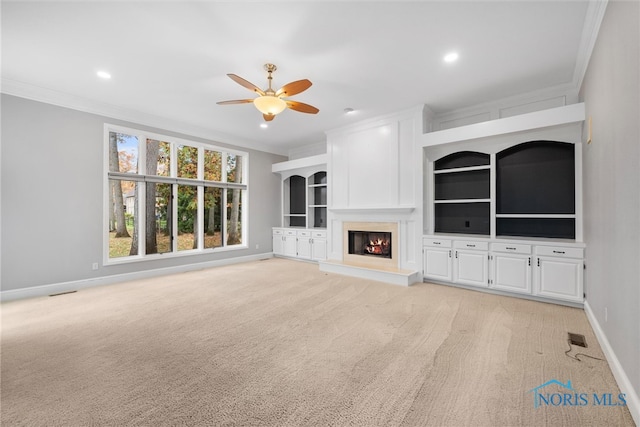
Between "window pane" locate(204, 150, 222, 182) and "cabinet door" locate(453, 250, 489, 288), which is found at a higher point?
"window pane" locate(204, 150, 222, 182)

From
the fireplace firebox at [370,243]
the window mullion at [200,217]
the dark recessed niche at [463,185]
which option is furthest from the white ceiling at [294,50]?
the fireplace firebox at [370,243]

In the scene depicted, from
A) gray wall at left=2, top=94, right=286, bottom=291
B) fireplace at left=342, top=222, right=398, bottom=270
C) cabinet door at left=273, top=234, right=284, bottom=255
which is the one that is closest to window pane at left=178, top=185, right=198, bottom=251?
gray wall at left=2, top=94, right=286, bottom=291

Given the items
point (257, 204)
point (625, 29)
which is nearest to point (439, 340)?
point (625, 29)

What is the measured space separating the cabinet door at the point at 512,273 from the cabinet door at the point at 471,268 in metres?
0.12

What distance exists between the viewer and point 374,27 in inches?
106

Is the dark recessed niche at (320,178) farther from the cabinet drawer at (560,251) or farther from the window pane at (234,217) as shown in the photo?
the cabinet drawer at (560,251)

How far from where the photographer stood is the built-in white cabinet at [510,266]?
343cm

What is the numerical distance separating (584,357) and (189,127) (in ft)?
22.2

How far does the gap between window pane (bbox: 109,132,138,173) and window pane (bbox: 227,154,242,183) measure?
6.40ft

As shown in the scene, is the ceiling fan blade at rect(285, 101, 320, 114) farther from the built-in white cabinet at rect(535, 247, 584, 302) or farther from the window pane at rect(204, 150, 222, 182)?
the built-in white cabinet at rect(535, 247, 584, 302)

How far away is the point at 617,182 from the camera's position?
2020 mm

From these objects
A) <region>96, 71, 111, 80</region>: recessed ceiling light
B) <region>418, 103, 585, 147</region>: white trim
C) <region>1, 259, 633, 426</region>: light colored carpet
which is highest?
<region>96, 71, 111, 80</region>: recessed ceiling light

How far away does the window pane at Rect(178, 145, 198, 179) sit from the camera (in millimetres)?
5691

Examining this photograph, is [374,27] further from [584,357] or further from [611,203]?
[584,357]
